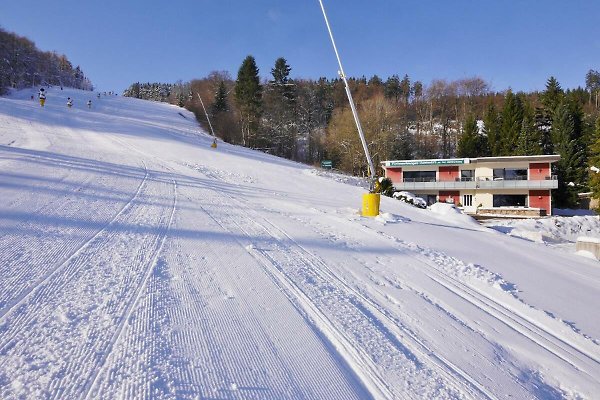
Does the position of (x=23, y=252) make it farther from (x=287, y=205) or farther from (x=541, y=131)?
(x=541, y=131)

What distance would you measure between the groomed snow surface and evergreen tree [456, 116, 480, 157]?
4317 centimetres

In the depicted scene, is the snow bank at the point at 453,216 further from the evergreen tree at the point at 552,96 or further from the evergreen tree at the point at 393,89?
the evergreen tree at the point at 393,89

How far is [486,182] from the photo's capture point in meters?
36.2

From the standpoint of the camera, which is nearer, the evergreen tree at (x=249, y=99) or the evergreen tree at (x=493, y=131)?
the evergreen tree at (x=249, y=99)

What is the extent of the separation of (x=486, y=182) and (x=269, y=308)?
37885 mm

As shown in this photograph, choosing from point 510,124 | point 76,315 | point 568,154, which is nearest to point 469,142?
point 510,124

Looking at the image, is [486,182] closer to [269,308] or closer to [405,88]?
[269,308]

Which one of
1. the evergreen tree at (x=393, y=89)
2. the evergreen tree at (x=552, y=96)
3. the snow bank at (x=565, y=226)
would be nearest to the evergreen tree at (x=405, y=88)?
the evergreen tree at (x=393, y=89)

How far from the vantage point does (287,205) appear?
1039 centimetres

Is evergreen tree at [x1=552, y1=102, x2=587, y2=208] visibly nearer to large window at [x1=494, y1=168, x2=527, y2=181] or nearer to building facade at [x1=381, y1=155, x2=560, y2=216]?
building facade at [x1=381, y1=155, x2=560, y2=216]

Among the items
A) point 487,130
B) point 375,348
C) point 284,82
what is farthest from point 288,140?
point 375,348

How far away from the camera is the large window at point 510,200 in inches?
1426

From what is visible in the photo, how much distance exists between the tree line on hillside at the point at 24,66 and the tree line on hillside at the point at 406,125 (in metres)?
32.3

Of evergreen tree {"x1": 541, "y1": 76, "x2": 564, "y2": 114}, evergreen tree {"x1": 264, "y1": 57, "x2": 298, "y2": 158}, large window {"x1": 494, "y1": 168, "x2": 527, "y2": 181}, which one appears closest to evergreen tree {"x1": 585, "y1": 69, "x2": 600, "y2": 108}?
evergreen tree {"x1": 541, "y1": 76, "x2": 564, "y2": 114}
